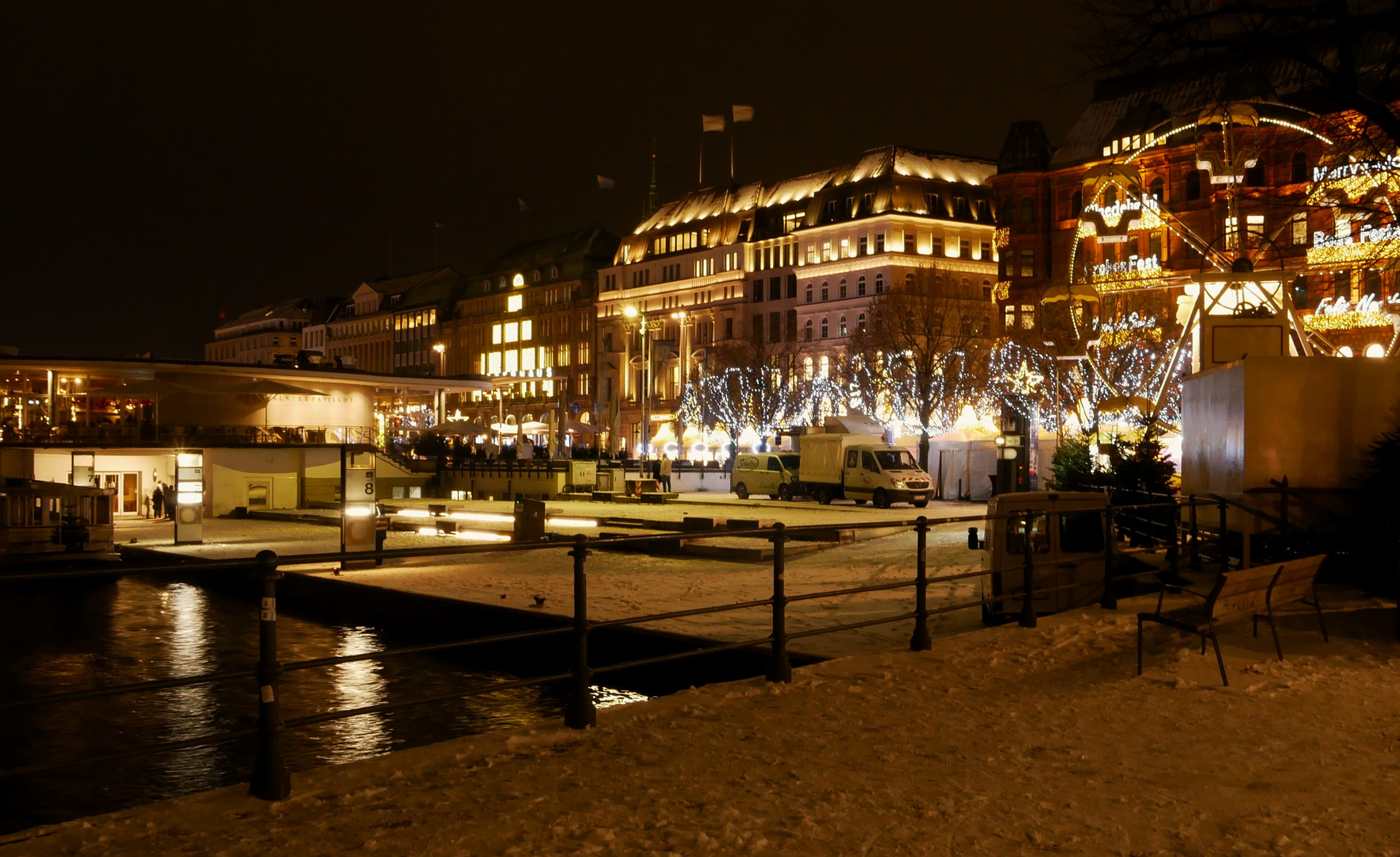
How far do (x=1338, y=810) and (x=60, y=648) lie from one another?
2060 cm

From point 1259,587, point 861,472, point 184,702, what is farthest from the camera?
point 861,472

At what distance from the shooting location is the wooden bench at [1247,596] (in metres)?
9.80

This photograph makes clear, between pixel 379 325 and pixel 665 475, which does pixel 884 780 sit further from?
pixel 379 325

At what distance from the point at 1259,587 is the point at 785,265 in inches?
3827

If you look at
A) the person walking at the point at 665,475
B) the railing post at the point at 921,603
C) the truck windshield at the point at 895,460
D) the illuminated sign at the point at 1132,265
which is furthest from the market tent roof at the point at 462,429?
the railing post at the point at 921,603

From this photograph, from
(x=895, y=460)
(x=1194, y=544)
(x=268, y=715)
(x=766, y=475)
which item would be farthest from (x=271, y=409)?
(x=268, y=715)

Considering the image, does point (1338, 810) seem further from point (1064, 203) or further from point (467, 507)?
point (1064, 203)

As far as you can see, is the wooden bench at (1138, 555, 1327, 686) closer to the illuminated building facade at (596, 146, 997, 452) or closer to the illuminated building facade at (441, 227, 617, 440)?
the illuminated building facade at (596, 146, 997, 452)

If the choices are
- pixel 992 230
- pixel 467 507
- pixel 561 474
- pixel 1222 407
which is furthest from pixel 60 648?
pixel 992 230

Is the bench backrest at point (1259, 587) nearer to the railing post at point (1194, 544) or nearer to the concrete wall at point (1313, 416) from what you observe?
Result: the railing post at point (1194, 544)

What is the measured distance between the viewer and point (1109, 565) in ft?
43.9

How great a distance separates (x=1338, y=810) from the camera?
20.7ft

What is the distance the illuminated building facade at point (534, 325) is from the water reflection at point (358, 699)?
318 ft

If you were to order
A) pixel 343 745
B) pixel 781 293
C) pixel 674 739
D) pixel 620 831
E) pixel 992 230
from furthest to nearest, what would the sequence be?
pixel 781 293
pixel 992 230
pixel 343 745
pixel 674 739
pixel 620 831
